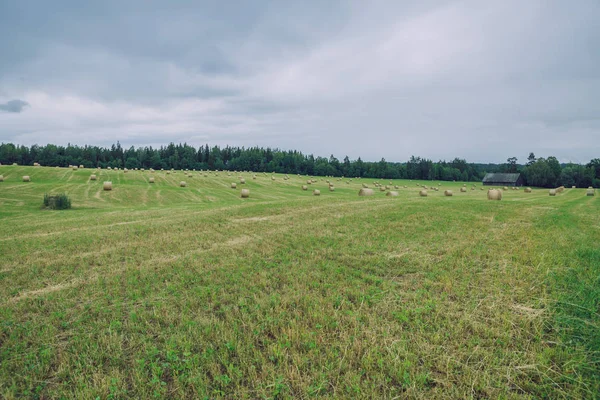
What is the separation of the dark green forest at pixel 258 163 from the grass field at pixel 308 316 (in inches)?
5091

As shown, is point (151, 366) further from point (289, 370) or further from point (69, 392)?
point (289, 370)

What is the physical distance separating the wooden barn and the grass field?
122 m

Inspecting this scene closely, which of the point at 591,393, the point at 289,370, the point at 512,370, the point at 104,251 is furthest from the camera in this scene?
the point at 104,251

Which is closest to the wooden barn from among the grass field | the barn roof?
the barn roof

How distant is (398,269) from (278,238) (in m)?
5.38

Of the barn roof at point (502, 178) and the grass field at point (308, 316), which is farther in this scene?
the barn roof at point (502, 178)

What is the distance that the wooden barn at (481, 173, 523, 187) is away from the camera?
110875mm

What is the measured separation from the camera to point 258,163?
486 feet

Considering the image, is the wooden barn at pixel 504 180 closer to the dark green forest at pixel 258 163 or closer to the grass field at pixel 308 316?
the dark green forest at pixel 258 163

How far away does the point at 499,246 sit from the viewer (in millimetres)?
9445

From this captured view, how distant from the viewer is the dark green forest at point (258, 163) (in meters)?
117

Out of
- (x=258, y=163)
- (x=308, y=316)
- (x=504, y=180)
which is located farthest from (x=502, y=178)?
(x=308, y=316)

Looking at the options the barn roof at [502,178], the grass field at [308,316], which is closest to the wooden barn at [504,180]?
the barn roof at [502,178]

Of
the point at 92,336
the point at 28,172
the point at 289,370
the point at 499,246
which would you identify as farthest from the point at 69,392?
the point at 28,172
